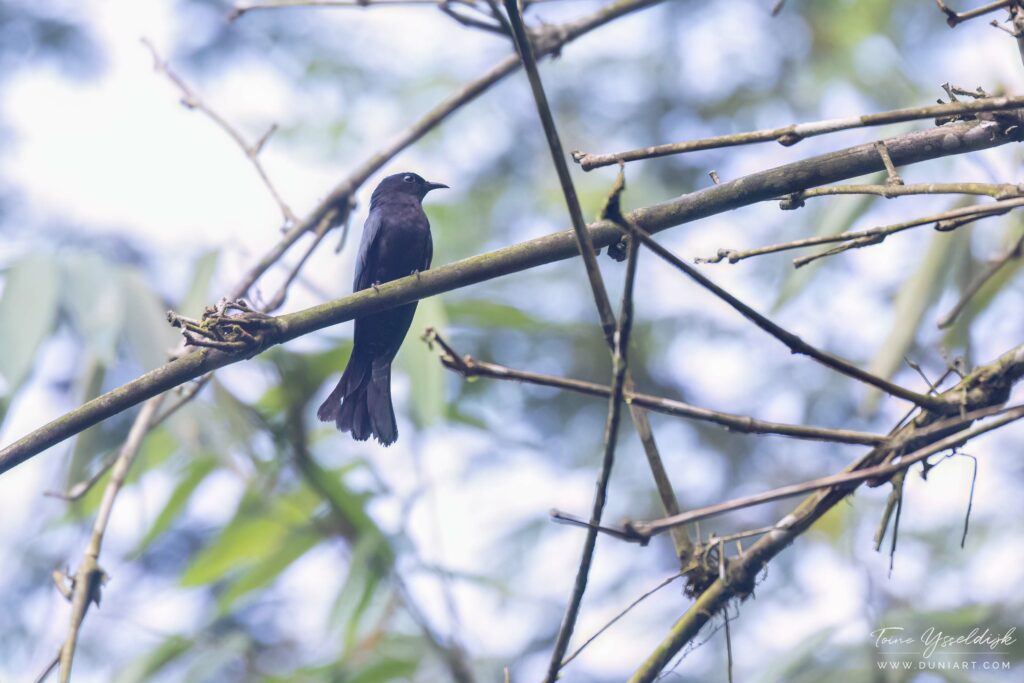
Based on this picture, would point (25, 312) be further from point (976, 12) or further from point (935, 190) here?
point (976, 12)

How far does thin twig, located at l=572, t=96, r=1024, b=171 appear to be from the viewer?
168 centimetres

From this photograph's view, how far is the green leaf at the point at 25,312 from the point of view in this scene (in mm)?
2670

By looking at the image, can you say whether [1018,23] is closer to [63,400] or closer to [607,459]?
[607,459]

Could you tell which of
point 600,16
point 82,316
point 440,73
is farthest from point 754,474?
point 82,316

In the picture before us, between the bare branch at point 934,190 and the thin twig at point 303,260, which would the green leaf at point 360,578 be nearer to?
the thin twig at point 303,260

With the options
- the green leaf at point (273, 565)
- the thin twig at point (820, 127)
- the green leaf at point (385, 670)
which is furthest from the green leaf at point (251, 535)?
the thin twig at point (820, 127)

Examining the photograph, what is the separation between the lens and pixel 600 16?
359 cm

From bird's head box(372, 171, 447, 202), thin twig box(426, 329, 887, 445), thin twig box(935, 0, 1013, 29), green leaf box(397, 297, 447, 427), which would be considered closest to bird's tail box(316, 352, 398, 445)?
green leaf box(397, 297, 447, 427)

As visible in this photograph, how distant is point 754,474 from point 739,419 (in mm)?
8367

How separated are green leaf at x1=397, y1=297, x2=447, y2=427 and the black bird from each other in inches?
2.2

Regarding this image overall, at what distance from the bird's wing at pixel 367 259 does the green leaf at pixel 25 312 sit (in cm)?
147

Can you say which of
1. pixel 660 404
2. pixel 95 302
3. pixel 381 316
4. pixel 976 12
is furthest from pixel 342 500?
pixel 976 12

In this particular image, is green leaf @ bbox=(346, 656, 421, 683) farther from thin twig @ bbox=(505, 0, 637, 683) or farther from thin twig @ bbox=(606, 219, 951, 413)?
thin twig @ bbox=(606, 219, 951, 413)

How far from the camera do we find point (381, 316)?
12.6 feet
